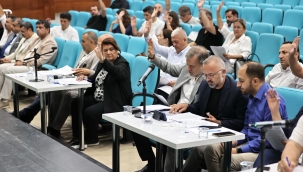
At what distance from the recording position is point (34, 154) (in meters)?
3.84

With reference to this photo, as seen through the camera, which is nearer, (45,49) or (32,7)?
(45,49)

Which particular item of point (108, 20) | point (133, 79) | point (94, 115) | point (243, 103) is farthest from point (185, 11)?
point (243, 103)

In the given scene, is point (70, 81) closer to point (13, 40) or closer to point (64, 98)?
point (64, 98)

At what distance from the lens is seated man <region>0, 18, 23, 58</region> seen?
738 centimetres

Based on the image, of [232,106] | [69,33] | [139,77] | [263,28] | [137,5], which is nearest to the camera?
[232,106]

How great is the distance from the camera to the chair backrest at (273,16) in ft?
25.6

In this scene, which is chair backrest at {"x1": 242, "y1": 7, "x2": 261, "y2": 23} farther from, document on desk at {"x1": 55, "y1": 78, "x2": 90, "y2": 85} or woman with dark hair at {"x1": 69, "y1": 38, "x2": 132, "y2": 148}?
document on desk at {"x1": 55, "y1": 78, "x2": 90, "y2": 85}

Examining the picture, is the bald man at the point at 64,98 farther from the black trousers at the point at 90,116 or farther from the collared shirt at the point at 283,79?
the collared shirt at the point at 283,79

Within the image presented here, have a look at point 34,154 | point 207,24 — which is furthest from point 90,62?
point 207,24

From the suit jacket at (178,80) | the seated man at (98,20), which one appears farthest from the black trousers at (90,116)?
the seated man at (98,20)

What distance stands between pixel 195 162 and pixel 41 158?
3.81 ft

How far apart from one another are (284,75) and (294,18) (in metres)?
3.24

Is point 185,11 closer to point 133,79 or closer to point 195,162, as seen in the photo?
point 133,79

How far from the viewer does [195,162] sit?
3492mm
